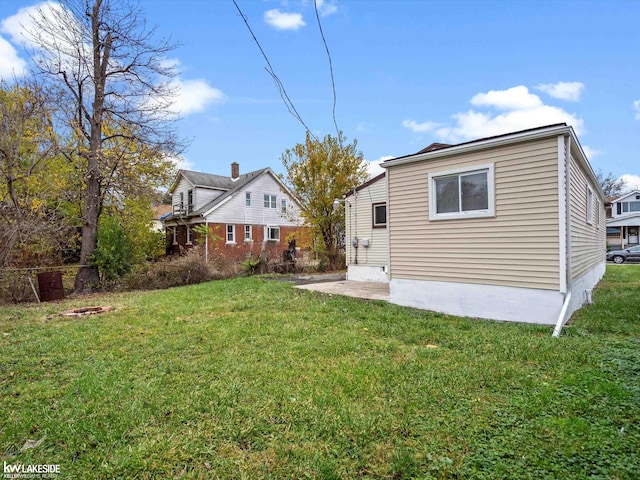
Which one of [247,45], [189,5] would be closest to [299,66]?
[247,45]

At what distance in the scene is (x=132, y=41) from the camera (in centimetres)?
1181

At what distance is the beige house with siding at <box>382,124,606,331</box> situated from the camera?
5.77 m

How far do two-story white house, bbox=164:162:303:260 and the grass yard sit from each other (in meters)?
16.8

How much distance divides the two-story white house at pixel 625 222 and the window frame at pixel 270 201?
26655 mm

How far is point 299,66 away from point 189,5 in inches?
94.6

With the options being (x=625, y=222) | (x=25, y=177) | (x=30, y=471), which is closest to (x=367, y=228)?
(x=25, y=177)

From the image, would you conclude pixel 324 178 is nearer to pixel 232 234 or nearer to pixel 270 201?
pixel 232 234

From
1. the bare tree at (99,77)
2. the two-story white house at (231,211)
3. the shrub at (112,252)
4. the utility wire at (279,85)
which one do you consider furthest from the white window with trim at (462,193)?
the two-story white house at (231,211)

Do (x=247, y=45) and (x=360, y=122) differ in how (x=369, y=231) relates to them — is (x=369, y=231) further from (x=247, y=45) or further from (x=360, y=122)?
(x=247, y=45)

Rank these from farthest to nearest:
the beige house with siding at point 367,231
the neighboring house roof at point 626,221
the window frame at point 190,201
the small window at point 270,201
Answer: the neighboring house roof at point 626,221 < the small window at point 270,201 < the window frame at point 190,201 < the beige house with siding at point 367,231

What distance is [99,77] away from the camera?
37.9 ft

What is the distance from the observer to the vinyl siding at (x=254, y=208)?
22.3 m

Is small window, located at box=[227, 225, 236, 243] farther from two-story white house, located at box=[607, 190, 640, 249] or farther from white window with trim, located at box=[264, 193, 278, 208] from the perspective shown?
two-story white house, located at box=[607, 190, 640, 249]

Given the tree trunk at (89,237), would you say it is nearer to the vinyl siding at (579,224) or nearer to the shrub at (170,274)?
the shrub at (170,274)
